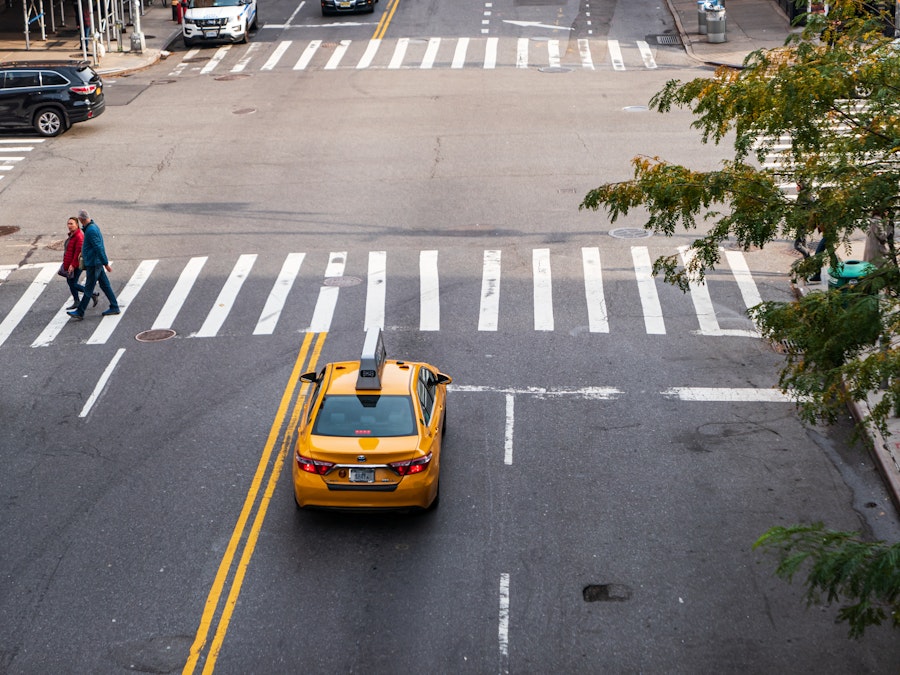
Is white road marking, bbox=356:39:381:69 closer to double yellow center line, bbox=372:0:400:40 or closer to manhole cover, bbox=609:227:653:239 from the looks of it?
double yellow center line, bbox=372:0:400:40

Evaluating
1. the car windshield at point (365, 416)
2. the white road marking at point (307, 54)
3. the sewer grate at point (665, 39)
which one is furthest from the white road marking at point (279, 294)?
the sewer grate at point (665, 39)

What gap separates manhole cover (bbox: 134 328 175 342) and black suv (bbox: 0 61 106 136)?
15.3 metres

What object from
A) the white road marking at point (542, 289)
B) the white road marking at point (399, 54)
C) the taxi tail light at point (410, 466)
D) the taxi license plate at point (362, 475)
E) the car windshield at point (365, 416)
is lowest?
the white road marking at point (399, 54)

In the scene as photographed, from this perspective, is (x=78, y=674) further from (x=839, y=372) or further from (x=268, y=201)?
(x=268, y=201)

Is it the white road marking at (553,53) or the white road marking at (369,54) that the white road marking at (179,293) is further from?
the white road marking at (553,53)

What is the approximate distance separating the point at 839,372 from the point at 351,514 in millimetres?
6172

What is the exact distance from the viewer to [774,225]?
10.8m

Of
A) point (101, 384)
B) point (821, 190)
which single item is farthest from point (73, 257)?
point (821, 190)

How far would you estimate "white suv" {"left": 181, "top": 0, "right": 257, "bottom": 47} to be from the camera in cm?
4397

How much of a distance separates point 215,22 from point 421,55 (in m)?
8.85

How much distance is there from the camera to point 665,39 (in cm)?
4316

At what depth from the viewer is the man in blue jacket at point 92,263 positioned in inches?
760

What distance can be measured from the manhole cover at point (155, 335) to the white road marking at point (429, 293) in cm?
439

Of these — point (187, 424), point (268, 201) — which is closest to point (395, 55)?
point (268, 201)
